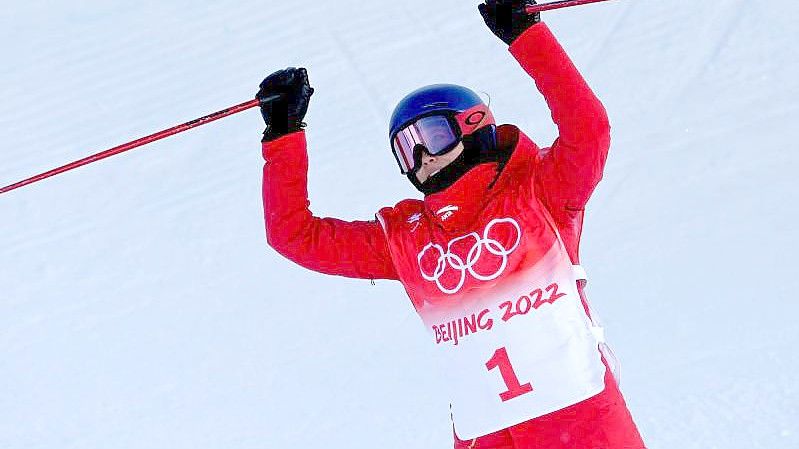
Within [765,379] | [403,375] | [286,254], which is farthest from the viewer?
[403,375]

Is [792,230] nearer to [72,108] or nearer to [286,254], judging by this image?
[286,254]

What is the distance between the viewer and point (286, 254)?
10.3ft

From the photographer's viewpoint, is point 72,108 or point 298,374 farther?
point 72,108

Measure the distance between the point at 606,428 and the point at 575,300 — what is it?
0.93 feet

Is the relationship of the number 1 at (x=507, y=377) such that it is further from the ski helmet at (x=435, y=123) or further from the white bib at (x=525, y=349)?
the ski helmet at (x=435, y=123)

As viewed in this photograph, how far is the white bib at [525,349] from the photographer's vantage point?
2822mm

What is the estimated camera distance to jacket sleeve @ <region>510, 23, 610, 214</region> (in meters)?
2.77

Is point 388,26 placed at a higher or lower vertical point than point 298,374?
higher

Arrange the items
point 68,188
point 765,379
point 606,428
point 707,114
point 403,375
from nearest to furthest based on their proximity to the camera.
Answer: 1. point 606,428
2. point 765,379
3. point 403,375
4. point 707,114
5. point 68,188

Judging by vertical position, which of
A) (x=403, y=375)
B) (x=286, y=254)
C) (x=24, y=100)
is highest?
(x=24, y=100)

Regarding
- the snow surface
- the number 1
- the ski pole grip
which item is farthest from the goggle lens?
the snow surface

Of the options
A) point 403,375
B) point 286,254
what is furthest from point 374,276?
point 403,375

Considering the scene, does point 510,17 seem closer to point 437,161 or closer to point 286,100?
point 437,161

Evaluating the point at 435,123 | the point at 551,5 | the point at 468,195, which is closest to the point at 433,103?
the point at 435,123
